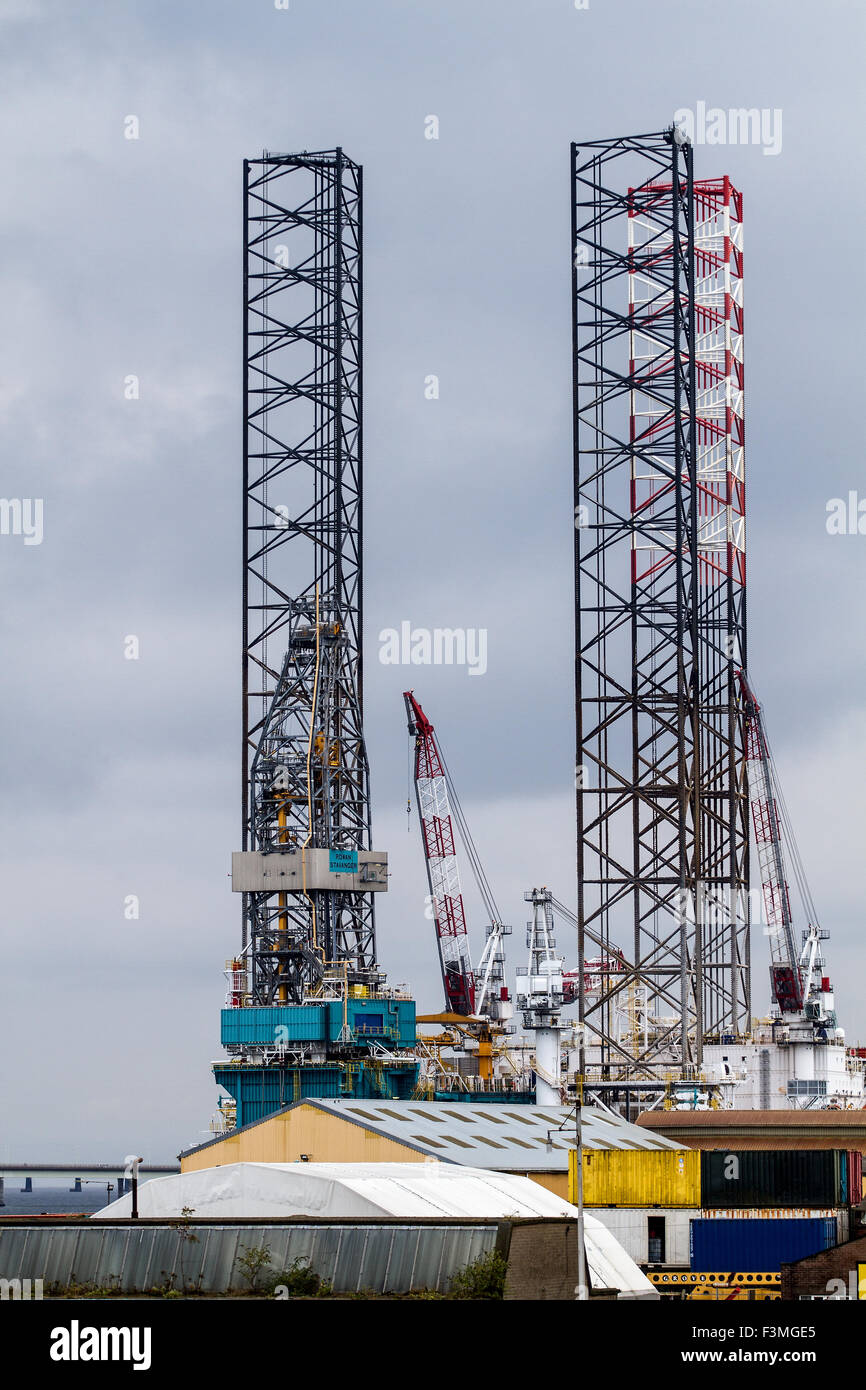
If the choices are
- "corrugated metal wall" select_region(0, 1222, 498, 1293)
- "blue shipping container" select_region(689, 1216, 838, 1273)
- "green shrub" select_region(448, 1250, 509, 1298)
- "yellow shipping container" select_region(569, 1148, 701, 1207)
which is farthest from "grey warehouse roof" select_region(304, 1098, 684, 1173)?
"green shrub" select_region(448, 1250, 509, 1298)

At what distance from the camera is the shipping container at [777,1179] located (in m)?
86.2

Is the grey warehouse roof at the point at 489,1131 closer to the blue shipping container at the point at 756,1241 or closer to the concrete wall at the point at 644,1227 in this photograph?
the concrete wall at the point at 644,1227

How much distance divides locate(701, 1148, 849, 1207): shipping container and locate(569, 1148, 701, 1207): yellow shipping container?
132 cm

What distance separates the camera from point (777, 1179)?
86.8 m

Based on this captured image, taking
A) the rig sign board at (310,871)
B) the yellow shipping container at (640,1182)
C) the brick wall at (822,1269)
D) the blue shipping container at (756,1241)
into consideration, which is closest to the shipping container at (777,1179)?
the yellow shipping container at (640,1182)

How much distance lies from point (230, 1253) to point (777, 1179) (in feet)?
128

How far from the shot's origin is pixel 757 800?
511 ft

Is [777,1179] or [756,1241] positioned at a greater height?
[777,1179]

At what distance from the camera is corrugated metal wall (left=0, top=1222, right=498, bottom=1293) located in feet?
169

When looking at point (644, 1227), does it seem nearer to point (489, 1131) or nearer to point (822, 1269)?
point (822, 1269)

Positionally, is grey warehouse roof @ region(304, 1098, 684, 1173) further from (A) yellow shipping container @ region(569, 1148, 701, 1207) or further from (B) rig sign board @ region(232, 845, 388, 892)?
(B) rig sign board @ region(232, 845, 388, 892)

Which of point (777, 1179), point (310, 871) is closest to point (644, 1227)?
point (777, 1179)

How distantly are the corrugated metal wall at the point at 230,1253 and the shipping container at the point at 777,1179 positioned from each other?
35.0 meters
